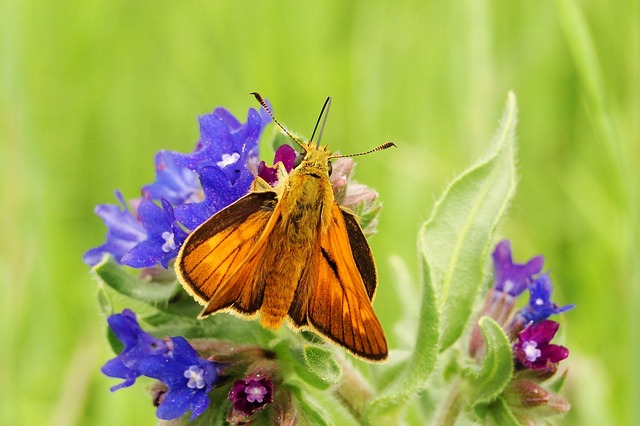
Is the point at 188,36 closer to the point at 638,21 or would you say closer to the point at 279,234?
the point at 638,21

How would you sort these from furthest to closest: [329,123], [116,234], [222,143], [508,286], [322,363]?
[329,123] < [508,286] < [116,234] < [222,143] < [322,363]

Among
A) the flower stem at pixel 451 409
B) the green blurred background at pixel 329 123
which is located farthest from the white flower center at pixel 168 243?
the green blurred background at pixel 329 123

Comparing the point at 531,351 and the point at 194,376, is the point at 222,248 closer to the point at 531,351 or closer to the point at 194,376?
the point at 194,376

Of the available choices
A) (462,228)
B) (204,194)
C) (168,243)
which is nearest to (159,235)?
(168,243)

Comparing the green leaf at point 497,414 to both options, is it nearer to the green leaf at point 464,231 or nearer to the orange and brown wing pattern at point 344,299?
the green leaf at point 464,231

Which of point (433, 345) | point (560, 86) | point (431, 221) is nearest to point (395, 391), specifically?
point (433, 345)
